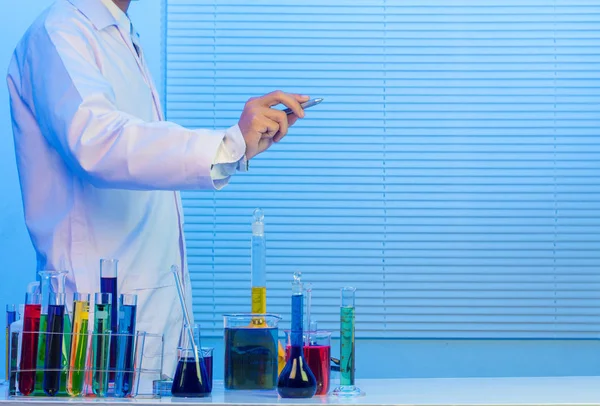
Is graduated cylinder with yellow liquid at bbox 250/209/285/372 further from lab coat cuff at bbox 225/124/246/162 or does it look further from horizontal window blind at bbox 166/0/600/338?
horizontal window blind at bbox 166/0/600/338

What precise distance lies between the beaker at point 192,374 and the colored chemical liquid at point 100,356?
14 cm

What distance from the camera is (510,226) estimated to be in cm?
352

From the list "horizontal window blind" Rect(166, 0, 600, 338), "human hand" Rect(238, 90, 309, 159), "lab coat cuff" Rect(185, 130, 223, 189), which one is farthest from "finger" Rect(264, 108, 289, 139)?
"horizontal window blind" Rect(166, 0, 600, 338)

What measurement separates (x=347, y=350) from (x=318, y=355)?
0.19 feet

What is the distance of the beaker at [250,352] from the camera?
1.51 m

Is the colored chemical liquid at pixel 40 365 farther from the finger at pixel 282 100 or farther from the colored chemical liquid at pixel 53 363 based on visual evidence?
the finger at pixel 282 100

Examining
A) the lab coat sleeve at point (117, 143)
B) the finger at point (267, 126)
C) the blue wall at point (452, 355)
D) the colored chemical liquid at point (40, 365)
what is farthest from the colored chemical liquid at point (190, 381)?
the blue wall at point (452, 355)

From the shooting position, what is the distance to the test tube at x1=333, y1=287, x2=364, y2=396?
1520 millimetres

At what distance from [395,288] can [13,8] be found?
78.5 inches

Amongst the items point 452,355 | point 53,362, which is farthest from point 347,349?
point 452,355

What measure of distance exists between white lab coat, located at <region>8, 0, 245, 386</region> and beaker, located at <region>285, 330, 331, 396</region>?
35 centimetres

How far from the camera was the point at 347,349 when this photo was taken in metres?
1.54

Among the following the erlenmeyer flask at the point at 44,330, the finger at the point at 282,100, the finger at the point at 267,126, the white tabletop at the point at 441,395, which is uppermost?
the finger at the point at 282,100

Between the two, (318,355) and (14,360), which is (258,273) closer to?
(318,355)
